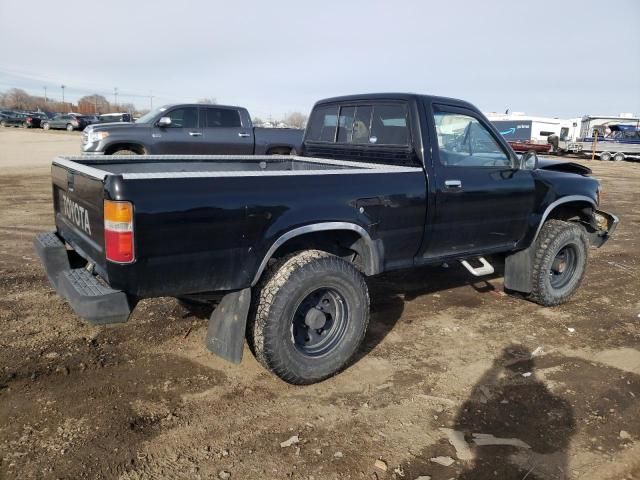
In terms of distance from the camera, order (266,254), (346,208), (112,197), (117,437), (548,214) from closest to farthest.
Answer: (112,197), (117,437), (266,254), (346,208), (548,214)

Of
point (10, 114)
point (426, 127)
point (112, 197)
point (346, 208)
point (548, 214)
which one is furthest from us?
point (10, 114)

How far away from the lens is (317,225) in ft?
10.6

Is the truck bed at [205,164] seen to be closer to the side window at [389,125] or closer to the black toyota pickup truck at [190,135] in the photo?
the side window at [389,125]

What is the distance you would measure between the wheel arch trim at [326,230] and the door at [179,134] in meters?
7.63

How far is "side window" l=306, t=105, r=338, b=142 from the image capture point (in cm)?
488

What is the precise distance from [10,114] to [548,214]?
57.5 metres

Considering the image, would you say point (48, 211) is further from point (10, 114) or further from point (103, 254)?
point (10, 114)

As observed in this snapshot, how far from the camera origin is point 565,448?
2840 millimetres

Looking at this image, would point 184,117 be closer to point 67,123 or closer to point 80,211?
point 80,211

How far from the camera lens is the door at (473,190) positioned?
3994 mm

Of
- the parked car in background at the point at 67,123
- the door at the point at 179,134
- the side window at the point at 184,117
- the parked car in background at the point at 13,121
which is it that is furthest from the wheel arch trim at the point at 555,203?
the parked car in background at the point at 13,121

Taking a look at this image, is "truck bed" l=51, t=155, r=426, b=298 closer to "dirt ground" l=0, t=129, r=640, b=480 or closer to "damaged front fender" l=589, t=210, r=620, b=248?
"dirt ground" l=0, t=129, r=640, b=480

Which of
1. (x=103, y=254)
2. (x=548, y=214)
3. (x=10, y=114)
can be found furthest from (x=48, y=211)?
(x=10, y=114)

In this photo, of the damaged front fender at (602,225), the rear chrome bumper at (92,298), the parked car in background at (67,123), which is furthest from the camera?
the parked car in background at (67,123)
